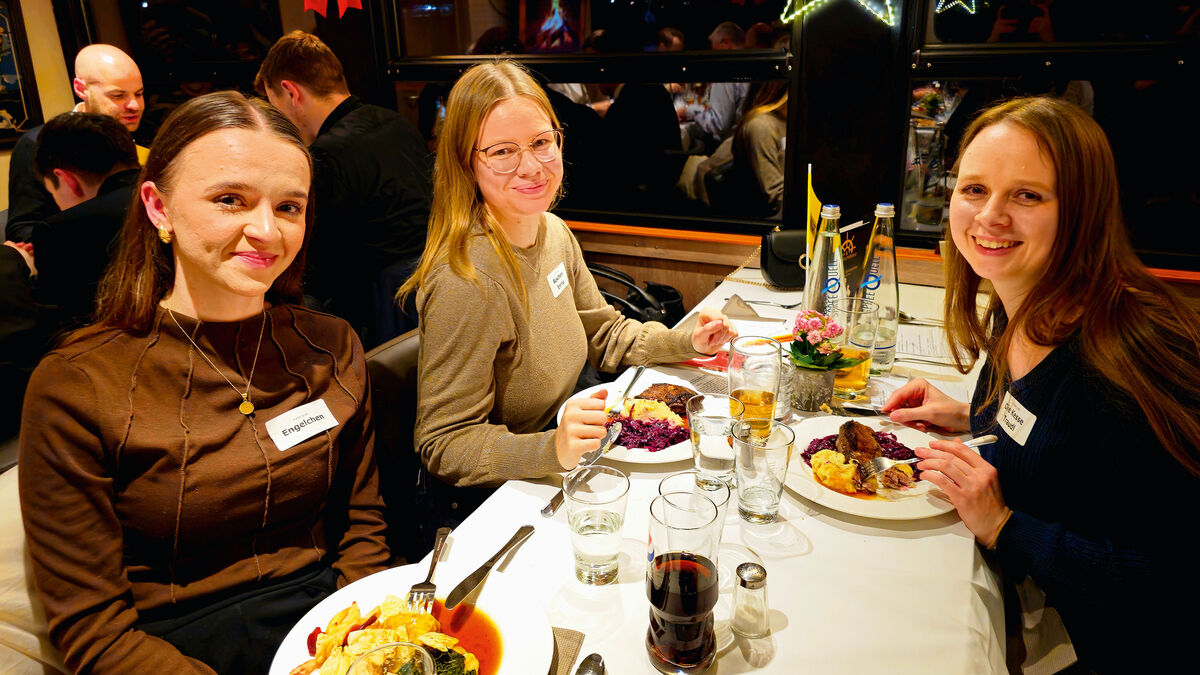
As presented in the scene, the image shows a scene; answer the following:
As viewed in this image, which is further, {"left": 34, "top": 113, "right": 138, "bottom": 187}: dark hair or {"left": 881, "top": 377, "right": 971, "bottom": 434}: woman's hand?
{"left": 34, "top": 113, "right": 138, "bottom": 187}: dark hair

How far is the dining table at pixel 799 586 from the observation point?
887mm

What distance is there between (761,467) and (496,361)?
0.66m

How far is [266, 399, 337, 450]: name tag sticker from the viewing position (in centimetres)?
122

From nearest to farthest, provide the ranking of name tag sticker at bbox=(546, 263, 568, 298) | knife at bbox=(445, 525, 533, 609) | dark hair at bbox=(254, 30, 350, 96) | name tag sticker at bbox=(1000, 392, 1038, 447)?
knife at bbox=(445, 525, 533, 609), name tag sticker at bbox=(1000, 392, 1038, 447), name tag sticker at bbox=(546, 263, 568, 298), dark hair at bbox=(254, 30, 350, 96)

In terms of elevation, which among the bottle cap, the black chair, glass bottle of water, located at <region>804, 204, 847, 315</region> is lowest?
the black chair

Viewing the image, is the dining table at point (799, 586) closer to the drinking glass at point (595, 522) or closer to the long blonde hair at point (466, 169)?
the drinking glass at point (595, 522)

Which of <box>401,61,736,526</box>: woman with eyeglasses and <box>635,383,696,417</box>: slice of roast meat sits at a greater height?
<box>401,61,736,526</box>: woman with eyeglasses

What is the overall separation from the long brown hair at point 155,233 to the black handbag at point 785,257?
1.73 m

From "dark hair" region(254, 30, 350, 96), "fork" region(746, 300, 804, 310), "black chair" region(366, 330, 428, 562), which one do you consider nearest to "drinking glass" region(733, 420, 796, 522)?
"black chair" region(366, 330, 428, 562)

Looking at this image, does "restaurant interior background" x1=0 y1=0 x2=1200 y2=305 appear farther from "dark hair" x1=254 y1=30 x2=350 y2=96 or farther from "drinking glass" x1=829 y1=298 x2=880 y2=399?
"drinking glass" x1=829 y1=298 x2=880 y2=399

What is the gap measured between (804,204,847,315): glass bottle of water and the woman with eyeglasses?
1.03 ft

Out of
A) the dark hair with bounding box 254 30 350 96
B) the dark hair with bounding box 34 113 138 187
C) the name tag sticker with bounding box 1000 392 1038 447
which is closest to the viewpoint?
the name tag sticker with bounding box 1000 392 1038 447

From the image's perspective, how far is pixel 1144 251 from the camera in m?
2.91

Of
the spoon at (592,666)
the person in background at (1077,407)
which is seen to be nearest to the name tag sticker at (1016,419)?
the person in background at (1077,407)
